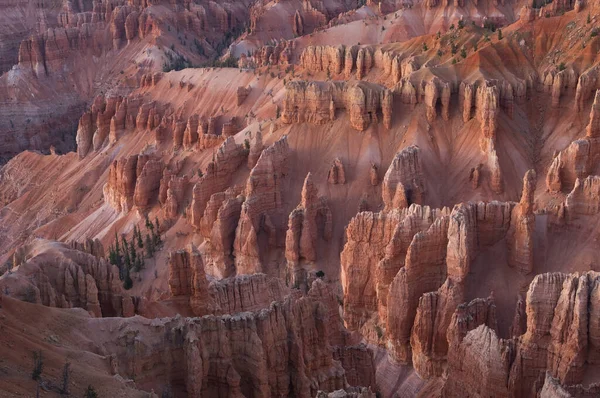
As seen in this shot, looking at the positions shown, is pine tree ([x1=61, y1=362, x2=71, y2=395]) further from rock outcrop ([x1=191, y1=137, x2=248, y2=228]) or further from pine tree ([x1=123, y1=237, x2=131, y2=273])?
rock outcrop ([x1=191, y1=137, x2=248, y2=228])

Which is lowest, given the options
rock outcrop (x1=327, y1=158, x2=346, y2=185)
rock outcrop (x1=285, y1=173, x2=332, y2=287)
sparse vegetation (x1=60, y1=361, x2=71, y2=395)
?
rock outcrop (x1=285, y1=173, x2=332, y2=287)

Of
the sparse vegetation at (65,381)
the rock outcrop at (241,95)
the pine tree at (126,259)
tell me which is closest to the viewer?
the sparse vegetation at (65,381)

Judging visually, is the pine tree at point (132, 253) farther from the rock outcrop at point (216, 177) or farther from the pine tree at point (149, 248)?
the rock outcrop at point (216, 177)

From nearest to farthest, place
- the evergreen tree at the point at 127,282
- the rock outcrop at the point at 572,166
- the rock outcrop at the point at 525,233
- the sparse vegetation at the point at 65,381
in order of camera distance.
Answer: the sparse vegetation at the point at 65,381
the rock outcrop at the point at 525,233
the rock outcrop at the point at 572,166
the evergreen tree at the point at 127,282

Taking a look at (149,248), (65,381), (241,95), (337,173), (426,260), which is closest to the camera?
(65,381)

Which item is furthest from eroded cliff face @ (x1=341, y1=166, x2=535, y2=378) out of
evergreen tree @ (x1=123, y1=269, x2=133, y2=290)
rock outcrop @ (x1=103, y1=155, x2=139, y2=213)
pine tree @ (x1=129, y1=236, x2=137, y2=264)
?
rock outcrop @ (x1=103, y1=155, x2=139, y2=213)

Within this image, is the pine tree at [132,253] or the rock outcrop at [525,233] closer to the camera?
the rock outcrop at [525,233]

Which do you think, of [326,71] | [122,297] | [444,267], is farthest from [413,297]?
[326,71]

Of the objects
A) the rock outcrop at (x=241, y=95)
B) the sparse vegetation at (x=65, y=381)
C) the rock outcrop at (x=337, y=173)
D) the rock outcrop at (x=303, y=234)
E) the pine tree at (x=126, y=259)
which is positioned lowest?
the pine tree at (x=126, y=259)

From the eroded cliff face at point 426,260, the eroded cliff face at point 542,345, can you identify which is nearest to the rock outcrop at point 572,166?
the eroded cliff face at point 426,260

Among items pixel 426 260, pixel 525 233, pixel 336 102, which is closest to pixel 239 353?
pixel 426 260

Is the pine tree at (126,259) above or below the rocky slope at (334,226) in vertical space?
below

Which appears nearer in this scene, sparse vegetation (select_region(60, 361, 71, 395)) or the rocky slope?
sparse vegetation (select_region(60, 361, 71, 395))

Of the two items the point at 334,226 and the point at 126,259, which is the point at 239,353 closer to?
the point at 334,226
